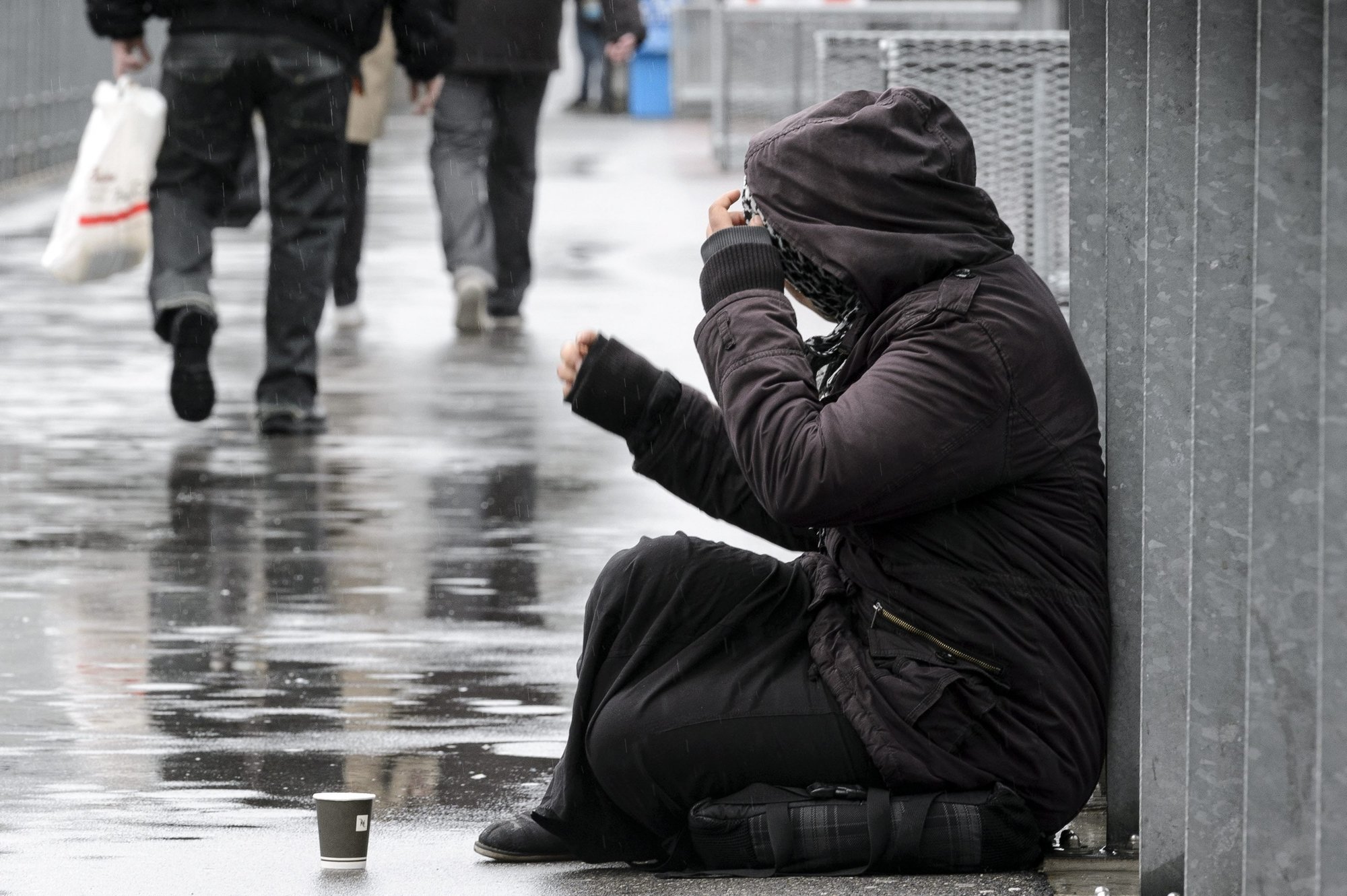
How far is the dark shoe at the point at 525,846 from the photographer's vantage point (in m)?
3.60

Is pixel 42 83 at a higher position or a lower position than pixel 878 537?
lower

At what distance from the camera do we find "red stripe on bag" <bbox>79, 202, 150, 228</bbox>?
7746 millimetres

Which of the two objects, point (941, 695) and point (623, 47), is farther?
point (623, 47)

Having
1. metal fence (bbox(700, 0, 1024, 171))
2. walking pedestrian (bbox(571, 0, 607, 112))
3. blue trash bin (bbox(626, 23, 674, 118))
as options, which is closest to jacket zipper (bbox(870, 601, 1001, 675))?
metal fence (bbox(700, 0, 1024, 171))

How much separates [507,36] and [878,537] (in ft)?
23.9

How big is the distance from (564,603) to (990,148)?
228 cm

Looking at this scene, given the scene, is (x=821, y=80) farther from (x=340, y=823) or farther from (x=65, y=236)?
(x=340, y=823)

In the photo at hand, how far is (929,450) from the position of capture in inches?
127

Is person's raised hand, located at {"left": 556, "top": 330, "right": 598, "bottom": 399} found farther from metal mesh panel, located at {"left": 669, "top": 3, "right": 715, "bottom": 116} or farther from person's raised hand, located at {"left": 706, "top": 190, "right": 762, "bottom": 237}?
metal mesh panel, located at {"left": 669, "top": 3, "right": 715, "bottom": 116}

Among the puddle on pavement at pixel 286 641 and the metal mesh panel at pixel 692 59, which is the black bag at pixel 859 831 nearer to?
the puddle on pavement at pixel 286 641

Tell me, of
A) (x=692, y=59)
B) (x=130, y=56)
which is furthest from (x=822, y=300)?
(x=692, y=59)

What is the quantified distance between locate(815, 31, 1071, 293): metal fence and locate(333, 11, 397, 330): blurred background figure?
10.8ft

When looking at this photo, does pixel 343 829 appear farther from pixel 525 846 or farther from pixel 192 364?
pixel 192 364

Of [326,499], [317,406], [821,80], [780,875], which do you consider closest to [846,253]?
[780,875]
